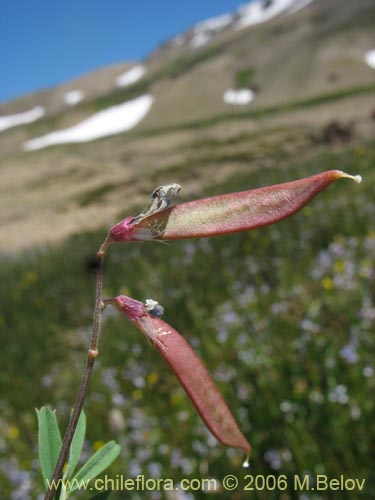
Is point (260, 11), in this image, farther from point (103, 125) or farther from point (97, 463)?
point (97, 463)

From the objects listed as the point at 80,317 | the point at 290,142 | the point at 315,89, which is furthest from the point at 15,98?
the point at 80,317

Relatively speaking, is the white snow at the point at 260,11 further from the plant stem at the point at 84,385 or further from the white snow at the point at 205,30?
the plant stem at the point at 84,385

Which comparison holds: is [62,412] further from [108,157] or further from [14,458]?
[108,157]

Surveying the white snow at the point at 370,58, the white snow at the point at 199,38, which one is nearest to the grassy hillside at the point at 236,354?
the white snow at the point at 370,58

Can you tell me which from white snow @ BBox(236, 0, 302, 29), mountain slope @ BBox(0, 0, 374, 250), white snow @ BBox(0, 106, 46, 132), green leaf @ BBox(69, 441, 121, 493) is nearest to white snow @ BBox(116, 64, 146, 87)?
mountain slope @ BBox(0, 0, 374, 250)

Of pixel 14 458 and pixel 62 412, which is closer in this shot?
pixel 14 458

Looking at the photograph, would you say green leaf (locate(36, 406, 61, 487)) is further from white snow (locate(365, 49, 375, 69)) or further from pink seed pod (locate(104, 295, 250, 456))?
white snow (locate(365, 49, 375, 69))

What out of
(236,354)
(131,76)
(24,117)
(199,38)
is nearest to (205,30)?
(199,38)
